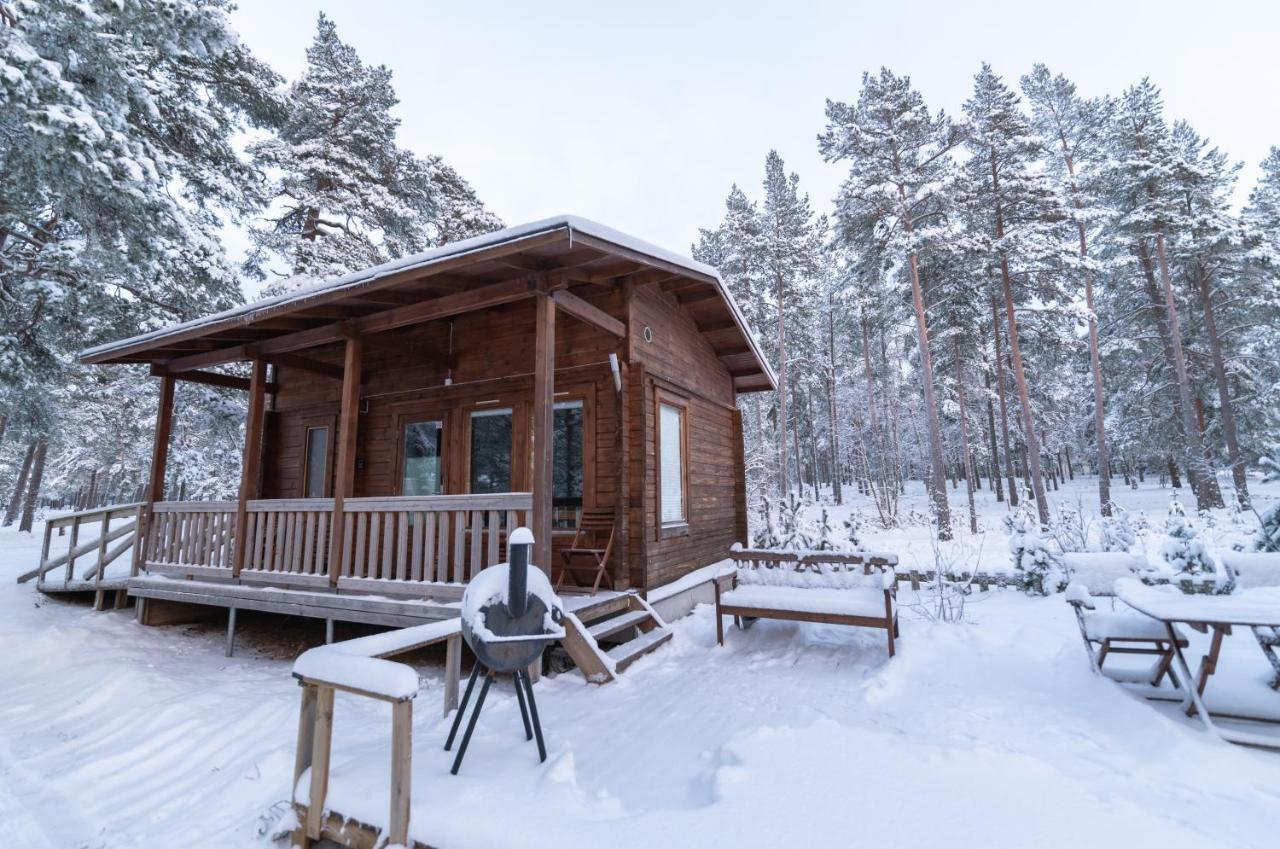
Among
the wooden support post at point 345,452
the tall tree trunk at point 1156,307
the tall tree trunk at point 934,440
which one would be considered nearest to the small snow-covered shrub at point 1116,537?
the tall tree trunk at point 934,440

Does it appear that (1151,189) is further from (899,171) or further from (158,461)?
(158,461)

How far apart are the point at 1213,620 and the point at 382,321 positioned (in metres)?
6.90

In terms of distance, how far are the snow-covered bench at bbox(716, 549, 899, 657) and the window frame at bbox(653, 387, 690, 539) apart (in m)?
0.88

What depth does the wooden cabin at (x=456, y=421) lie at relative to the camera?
16.5 ft

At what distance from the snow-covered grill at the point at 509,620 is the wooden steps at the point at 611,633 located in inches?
38.8

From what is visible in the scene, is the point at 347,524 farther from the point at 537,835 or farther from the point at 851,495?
the point at 851,495

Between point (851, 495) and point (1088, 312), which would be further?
point (851, 495)

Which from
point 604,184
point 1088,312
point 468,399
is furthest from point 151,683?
point 604,184

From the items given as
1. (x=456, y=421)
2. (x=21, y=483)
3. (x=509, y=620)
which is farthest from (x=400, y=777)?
(x=21, y=483)

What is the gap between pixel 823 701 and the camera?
3961mm

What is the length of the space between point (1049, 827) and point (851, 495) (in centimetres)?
3243

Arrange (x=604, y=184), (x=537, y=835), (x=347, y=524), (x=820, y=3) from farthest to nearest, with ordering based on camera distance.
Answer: (x=604, y=184), (x=820, y=3), (x=347, y=524), (x=537, y=835)

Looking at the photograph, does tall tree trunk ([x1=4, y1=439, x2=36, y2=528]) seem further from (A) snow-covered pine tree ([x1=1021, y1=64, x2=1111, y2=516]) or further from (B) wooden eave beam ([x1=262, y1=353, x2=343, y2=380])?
(A) snow-covered pine tree ([x1=1021, y1=64, x2=1111, y2=516])

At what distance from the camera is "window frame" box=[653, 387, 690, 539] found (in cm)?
666
